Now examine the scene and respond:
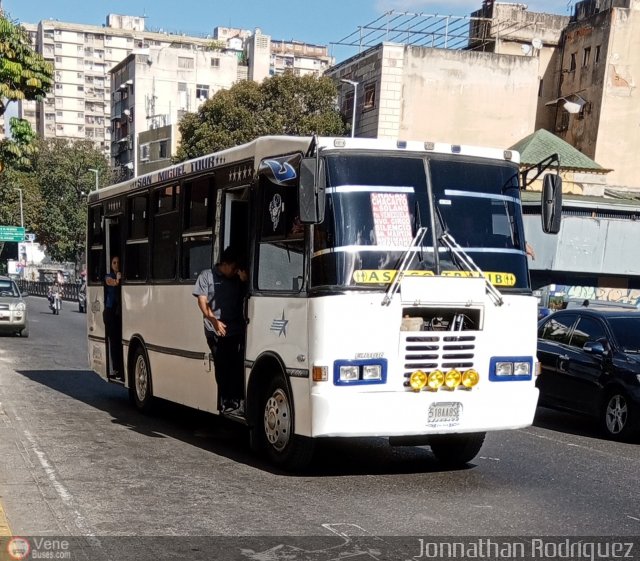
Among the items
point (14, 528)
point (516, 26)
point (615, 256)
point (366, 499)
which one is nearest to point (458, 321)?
point (366, 499)

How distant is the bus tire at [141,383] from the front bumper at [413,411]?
4.70m

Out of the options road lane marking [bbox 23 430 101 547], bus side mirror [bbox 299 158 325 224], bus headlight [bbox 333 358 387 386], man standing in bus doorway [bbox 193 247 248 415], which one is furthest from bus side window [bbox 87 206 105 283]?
bus headlight [bbox 333 358 387 386]

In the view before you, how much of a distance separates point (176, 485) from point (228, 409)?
5.19 feet

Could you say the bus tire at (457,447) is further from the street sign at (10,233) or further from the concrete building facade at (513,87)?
the street sign at (10,233)

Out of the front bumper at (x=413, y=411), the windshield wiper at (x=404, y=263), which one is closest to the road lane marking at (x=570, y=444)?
the front bumper at (x=413, y=411)

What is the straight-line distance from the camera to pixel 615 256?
41.5 meters

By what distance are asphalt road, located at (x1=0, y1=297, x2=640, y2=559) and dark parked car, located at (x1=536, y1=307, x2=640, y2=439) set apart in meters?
0.35

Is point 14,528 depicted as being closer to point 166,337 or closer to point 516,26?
point 166,337

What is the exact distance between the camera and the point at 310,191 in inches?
281

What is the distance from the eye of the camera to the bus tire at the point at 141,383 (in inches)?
454

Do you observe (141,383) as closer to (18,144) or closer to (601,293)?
(18,144)

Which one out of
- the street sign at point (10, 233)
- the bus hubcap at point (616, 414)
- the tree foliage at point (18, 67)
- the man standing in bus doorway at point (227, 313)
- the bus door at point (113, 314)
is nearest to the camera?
the man standing in bus doorway at point (227, 313)

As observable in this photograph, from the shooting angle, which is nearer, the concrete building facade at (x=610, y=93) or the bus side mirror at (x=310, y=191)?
the bus side mirror at (x=310, y=191)

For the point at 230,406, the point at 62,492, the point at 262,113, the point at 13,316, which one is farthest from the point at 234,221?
the point at 262,113
